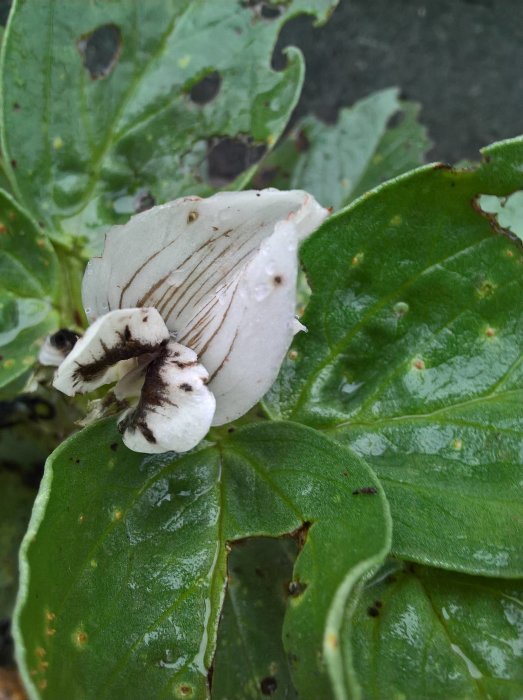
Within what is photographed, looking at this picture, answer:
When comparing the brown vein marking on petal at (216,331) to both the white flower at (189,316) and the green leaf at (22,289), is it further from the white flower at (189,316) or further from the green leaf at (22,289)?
the green leaf at (22,289)

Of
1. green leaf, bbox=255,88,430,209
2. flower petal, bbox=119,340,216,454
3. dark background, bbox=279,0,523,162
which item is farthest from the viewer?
dark background, bbox=279,0,523,162

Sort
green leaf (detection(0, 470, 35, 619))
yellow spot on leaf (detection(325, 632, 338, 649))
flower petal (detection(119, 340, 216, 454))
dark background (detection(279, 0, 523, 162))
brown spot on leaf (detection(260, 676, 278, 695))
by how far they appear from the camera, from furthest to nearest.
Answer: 1. dark background (detection(279, 0, 523, 162))
2. green leaf (detection(0, 470, 35, 619))
3. brown spot on leaf (detection(260, 676, 278, 695))
4. flower petal (detection(119, 340, 216, 454))
5. yellow spot on leaf (detection(325, 632, 338, 649))

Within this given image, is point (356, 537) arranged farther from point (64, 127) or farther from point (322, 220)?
point (64, 127)

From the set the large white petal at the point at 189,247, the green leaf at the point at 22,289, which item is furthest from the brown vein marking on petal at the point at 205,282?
the green leaf at the point at 22,289

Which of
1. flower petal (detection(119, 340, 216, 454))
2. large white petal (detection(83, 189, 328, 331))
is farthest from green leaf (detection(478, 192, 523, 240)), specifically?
flower petal (detection(119, 340, 216, 454))

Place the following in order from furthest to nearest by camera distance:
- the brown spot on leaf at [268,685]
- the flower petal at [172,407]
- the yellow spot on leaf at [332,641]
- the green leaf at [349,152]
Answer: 1. the green leaf at [349,152]
2. the brown spot on leaf at [268,685]
3. the flower petal at [172,407]
4. the yellow spot on leaf at [332,641]

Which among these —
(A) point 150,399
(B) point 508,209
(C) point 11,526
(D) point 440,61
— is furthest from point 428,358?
(D) point 440,61

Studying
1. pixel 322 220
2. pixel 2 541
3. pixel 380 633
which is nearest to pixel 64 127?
pixel 322 220

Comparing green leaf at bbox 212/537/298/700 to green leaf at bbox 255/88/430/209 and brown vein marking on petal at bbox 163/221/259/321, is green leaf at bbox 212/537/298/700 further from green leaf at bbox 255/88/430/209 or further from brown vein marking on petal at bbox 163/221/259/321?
green leaf at bbox 255/88/430/209
